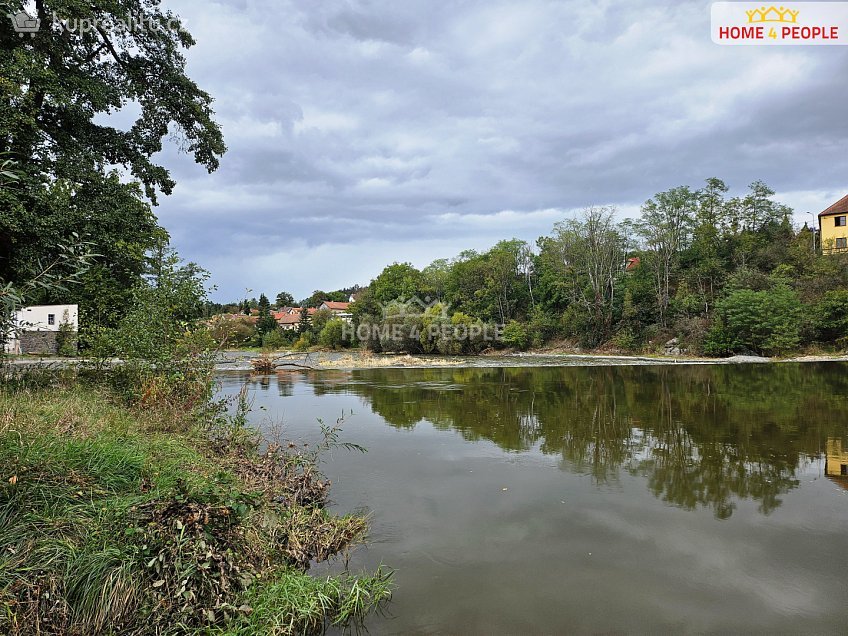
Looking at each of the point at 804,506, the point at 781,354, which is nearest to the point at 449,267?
the point at 781,354

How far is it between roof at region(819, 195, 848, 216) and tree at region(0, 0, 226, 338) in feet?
163

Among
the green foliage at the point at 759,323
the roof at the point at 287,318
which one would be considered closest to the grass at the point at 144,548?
the green foliage at the point at 759,323

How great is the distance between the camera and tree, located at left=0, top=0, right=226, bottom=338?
7262 mm

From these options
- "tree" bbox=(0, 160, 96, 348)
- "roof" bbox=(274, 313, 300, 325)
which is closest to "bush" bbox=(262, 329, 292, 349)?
"roof" bbox=(274, 313, 300, 325)

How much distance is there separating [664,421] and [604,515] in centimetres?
652

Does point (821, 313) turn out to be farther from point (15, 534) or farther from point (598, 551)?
point (15, 534)

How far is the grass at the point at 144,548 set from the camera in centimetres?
303

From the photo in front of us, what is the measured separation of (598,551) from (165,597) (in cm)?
387

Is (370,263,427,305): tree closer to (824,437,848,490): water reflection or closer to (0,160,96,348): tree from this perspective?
(824,437,848,490): water reflection

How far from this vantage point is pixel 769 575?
424cm

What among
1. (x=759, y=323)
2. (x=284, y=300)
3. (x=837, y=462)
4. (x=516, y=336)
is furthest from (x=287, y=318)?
(x=837, y=462)

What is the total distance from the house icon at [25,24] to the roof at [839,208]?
172 ft

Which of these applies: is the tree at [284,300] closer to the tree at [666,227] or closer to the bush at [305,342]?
the bush at [305,342]
